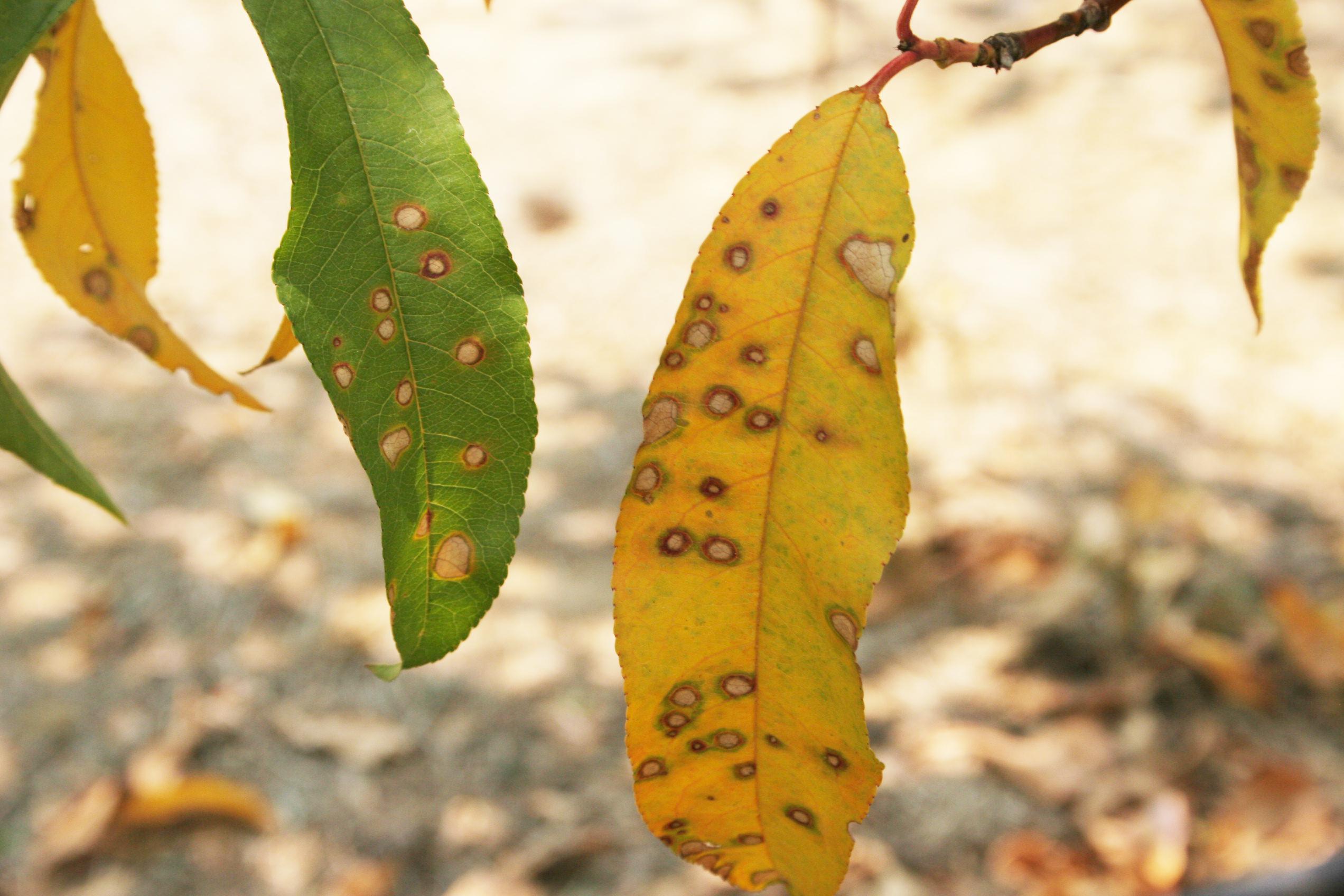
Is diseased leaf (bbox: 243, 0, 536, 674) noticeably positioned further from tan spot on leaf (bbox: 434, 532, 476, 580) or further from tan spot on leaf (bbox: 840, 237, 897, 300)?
tan spot on leaf (bbox: 840, 237, 897, 300)

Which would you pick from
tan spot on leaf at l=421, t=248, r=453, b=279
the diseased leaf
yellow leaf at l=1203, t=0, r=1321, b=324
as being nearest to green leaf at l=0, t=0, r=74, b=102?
the diseased leaf

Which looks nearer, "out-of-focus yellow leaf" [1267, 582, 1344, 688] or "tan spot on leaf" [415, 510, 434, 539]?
"tan spot on leaf" [415, 510, 434, 539]

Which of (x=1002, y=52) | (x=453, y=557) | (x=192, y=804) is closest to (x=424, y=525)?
(x=453, y=557)

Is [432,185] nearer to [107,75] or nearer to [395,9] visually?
[395,9]

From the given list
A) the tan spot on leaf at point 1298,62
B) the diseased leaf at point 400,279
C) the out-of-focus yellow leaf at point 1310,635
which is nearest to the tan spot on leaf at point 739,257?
the diseased leaf at point 400,279

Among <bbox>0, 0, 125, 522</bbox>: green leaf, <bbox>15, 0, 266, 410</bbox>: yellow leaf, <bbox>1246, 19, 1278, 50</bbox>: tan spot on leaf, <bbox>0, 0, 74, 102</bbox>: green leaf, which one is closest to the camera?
<bbox>0, 0, 74, 102</bbox>: green leaf

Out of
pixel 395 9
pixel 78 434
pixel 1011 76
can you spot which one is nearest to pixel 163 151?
pixel 78 434
